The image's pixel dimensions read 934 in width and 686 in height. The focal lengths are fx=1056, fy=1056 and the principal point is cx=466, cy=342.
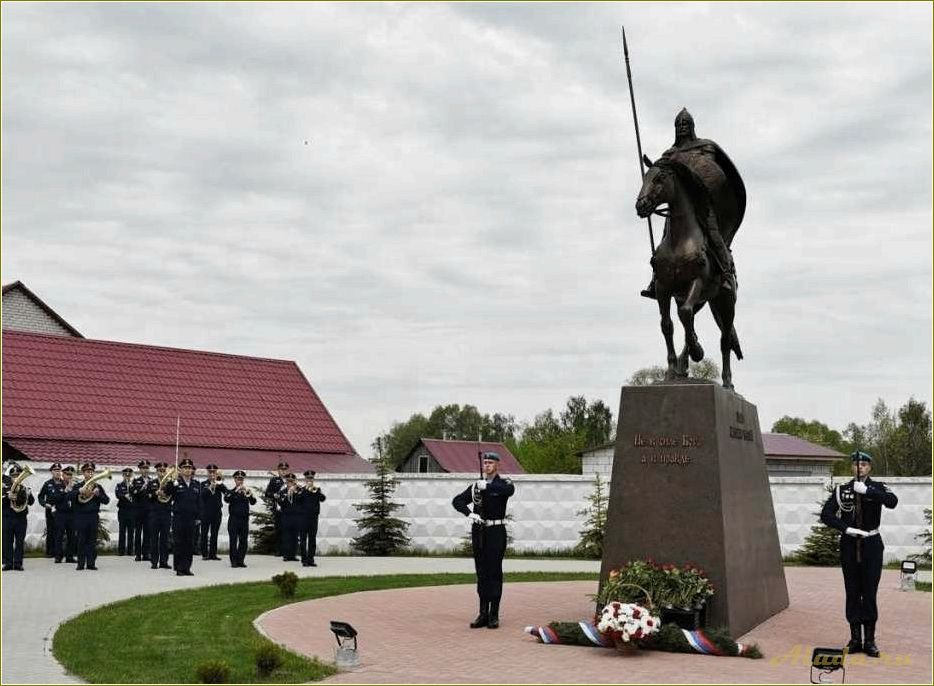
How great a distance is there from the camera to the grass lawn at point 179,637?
29.5 ft

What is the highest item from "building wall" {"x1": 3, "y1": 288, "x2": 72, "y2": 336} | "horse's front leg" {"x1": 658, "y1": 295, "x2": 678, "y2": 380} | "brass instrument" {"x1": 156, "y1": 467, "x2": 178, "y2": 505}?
"building wall" {"x1": 3, "y1": 288, "x2": 72, "y2": 336}

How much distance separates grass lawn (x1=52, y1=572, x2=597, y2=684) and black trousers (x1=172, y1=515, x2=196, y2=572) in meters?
2.56

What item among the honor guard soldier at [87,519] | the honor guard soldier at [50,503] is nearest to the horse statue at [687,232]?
the honor guard soldier at [87,519]

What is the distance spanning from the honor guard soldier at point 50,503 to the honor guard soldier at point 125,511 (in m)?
1.37

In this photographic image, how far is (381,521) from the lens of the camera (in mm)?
25047

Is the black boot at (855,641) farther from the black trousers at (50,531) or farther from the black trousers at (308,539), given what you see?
the black trousers at (50,531)

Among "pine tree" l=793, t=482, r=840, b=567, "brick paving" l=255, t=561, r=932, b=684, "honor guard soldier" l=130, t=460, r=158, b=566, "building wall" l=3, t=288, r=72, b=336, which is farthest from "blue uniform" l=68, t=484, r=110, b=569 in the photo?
"building wall" l=3, t=288, r=72, b=336

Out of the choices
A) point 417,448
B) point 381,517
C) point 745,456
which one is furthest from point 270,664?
point 417,448

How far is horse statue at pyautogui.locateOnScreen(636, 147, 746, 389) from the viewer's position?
38.7 feet

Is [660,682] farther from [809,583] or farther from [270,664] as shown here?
[809,583]

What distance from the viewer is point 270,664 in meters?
8.69

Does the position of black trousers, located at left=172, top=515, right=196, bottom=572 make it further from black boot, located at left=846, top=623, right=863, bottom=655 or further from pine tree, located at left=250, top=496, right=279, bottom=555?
black boot, located at left=846, top=623, right=863, bottom=655

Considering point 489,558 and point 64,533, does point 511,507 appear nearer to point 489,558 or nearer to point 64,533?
point 64,533

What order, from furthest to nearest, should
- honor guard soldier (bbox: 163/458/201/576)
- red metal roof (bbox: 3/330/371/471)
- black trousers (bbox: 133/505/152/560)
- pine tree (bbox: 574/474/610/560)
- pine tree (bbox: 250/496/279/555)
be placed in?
red metal roof (bbox: 3/330/371/471), pine tree (bbox: 250/496/279/555), pine tree (bbox: 574/474/610/560), black trousers (bbox: 133/505/152/560), honor guard soldier (bbox: 163/458/201/576)
